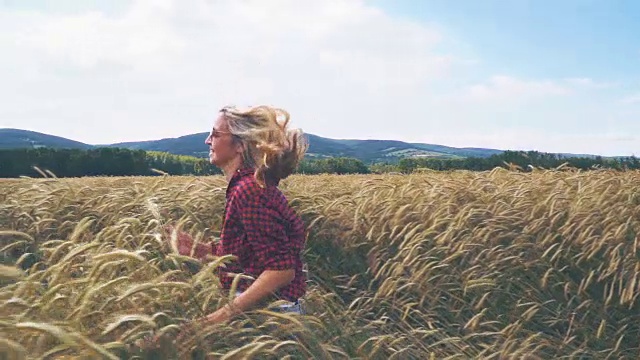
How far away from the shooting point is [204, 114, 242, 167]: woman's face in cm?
329

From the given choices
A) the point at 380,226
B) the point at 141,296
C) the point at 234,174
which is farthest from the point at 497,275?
the point at 141,296

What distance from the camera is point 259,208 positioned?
9.89ft

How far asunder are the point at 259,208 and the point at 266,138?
1.29 feet

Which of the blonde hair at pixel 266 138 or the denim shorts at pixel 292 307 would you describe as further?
the blonde hair at pixel 266 138

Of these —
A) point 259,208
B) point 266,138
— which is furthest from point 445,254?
point 259,208

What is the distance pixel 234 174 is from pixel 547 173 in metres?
5.24

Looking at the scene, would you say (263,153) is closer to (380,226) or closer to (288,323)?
(288,323)

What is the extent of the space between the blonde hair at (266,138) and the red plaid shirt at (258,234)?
75mm

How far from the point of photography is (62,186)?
6.19 meters

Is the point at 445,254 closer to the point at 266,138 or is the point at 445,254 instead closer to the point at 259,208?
the point at 266,138

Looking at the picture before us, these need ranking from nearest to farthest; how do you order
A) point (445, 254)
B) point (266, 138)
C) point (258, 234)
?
point (258, 234)
point (266, 138)
point (445, 254)

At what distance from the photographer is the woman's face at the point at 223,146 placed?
3289 millimetres

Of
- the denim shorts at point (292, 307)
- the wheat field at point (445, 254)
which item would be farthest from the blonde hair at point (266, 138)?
the wheat field at point (445, 254)

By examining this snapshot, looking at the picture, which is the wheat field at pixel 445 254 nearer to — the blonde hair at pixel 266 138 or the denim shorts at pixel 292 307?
the denim shorts at pixel 292 307
